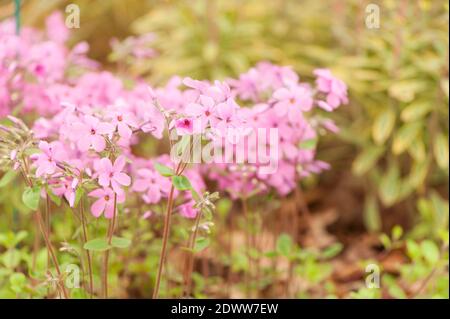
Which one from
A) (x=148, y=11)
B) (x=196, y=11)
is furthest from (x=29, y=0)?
(x=196, y=11)

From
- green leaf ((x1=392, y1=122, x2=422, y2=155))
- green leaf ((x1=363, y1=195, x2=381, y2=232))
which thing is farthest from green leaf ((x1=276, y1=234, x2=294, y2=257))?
green leaf ((x1=363, y1=195, x2=381, y2=232))

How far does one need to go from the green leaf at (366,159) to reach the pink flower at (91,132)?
1.62m

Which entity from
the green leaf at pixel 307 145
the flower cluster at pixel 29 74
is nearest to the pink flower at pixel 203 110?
the green leaf at pixel 307 145

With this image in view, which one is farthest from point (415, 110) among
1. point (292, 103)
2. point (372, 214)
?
point (292, 103)

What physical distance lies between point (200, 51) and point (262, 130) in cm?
156

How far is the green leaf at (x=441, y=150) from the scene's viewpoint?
259 centimetres

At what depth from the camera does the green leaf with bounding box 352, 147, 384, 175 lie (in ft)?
9.24

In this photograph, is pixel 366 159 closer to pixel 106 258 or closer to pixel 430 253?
pixel 430 253

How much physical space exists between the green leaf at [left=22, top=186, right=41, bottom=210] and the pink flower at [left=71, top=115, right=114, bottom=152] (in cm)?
14

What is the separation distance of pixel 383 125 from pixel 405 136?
0.34 feet

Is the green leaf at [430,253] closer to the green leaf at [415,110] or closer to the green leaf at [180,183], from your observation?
the green leaf at [415,110]

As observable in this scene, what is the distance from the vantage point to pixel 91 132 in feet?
4.73
